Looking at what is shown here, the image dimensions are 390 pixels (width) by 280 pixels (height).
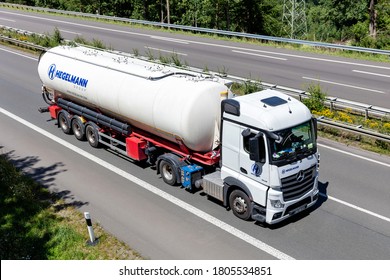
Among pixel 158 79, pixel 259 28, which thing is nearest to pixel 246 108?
pixel 158 79

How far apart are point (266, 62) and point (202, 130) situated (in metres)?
17.6

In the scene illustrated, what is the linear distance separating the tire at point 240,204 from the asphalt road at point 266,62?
11.6 m

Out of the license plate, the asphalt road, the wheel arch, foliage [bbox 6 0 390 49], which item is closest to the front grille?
the license plate

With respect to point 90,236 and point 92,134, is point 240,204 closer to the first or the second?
point 90,236

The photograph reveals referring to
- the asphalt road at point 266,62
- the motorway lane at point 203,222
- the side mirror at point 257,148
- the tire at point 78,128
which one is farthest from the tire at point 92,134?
the asphalt road at point 266,62

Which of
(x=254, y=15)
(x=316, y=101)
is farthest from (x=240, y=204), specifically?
(x=254, y=15)

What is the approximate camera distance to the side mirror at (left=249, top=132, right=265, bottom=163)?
9.70 metres

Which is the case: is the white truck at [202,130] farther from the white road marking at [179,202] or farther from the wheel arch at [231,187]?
the white road marking at [179,202]

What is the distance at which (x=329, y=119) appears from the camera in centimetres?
1638

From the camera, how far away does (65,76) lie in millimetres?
15688

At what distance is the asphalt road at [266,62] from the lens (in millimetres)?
22062

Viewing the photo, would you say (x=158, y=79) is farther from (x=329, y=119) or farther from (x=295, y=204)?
(x=329, y=119)
